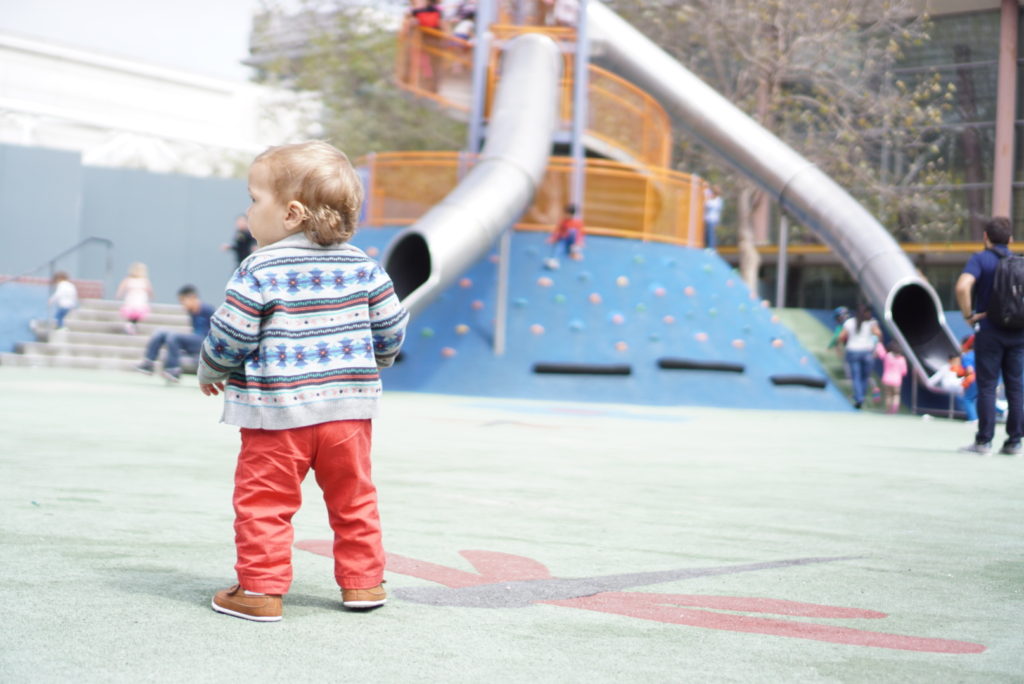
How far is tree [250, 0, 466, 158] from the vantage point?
98.0 ft

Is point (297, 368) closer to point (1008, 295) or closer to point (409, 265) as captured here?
point (1008, 295)

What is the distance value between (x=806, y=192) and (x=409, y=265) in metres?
6.10

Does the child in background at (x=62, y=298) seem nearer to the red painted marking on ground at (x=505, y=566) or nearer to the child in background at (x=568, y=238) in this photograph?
the child in background at (x=568, y=238)

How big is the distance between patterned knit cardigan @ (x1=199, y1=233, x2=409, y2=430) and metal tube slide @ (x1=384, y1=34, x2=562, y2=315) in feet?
36.7

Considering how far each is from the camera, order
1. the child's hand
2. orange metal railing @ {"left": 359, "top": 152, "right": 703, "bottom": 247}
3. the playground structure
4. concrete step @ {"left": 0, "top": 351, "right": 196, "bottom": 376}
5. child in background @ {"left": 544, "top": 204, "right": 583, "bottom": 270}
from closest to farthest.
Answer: the child's hand < the playground structure < orange metal railing @ {"left": 359, "top": 152, "right": 703, "bottom": 247} < child in background @ {"left": 544, "top": 204, "right": 583, "bottom": 270} < concrete step @ {"left": 0, "top": 351, "right": 196, "bottom": 376}

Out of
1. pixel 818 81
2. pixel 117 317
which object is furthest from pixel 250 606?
pixel 818 81

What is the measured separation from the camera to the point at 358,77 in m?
30.6

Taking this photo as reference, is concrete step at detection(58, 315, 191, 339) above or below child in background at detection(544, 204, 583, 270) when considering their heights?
below

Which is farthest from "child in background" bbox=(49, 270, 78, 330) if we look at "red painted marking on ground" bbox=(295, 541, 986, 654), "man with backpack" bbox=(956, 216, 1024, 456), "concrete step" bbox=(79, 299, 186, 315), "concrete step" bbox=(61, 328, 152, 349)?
"red painted marking on ground" bbox=(295, 541, 986, 654)

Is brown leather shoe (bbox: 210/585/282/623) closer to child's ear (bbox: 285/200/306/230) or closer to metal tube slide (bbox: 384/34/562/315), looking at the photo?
child's ear (bbox: 285/200/306/230)

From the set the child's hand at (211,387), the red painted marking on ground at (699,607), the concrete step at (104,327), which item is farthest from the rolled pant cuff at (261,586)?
the concrete step at (104,327)

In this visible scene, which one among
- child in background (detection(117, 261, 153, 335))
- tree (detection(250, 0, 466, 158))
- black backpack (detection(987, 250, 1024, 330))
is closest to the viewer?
black backpack (detection(987, 250, 1024, 330))

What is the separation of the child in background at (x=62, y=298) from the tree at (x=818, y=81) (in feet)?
43.8

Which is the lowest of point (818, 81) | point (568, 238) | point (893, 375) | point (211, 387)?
point (893, 375)
